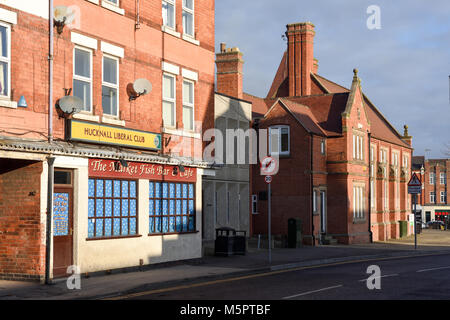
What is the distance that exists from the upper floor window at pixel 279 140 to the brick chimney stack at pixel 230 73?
3118mm

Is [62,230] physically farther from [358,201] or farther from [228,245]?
[358,201]

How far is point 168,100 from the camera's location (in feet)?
69.7

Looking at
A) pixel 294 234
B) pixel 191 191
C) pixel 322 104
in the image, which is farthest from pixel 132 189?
pixel 322 104

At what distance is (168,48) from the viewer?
2119 centimetres

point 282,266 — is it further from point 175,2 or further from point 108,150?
point 175,2

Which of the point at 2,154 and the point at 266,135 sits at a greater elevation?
the point at 266,135

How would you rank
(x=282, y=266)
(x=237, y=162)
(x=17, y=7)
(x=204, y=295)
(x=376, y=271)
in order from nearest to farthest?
(x=204, y=295)
(x=17, y=7)
(x=376, y=271)
(x=282, y=266)
(x=237, y=162)

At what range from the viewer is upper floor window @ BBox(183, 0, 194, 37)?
22.4 meters

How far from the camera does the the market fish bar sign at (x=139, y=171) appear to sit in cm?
1762

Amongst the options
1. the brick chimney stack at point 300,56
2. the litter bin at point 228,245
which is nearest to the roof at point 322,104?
the brick chimney stack at point 300,56

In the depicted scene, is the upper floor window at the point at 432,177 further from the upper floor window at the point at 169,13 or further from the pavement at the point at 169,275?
the upper floor window at the point at 169,13
